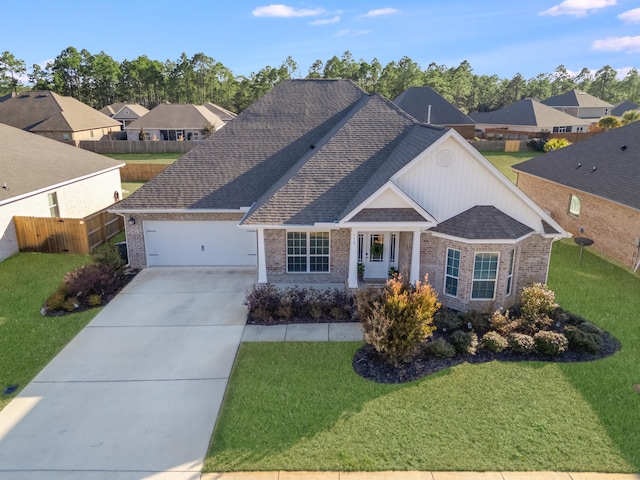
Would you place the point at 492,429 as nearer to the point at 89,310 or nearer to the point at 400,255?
the point at 400,255

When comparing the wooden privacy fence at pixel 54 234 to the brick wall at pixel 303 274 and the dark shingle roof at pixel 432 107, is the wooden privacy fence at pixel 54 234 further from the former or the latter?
the dark shingle roof at pixel 432 107

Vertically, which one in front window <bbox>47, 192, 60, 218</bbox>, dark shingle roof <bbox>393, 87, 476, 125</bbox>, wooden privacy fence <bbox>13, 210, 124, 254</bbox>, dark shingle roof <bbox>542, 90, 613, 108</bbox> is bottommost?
wooden privacy fence <bbox>13, 210, 124, 254</bbox>

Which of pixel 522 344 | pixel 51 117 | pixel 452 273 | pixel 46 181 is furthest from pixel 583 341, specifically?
pixel 51 117

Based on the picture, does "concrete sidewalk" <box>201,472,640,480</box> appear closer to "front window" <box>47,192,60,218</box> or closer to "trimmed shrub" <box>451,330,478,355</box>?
"trimmed shrub" <box>451,330,478,355</box>

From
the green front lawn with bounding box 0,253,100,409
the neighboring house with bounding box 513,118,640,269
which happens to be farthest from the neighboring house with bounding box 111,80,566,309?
the neighboring house with bounding box 513,118,640,269

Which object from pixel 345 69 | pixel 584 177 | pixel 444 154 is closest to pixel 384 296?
pixel 444 154

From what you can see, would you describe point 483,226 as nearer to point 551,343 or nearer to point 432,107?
point 551,343
